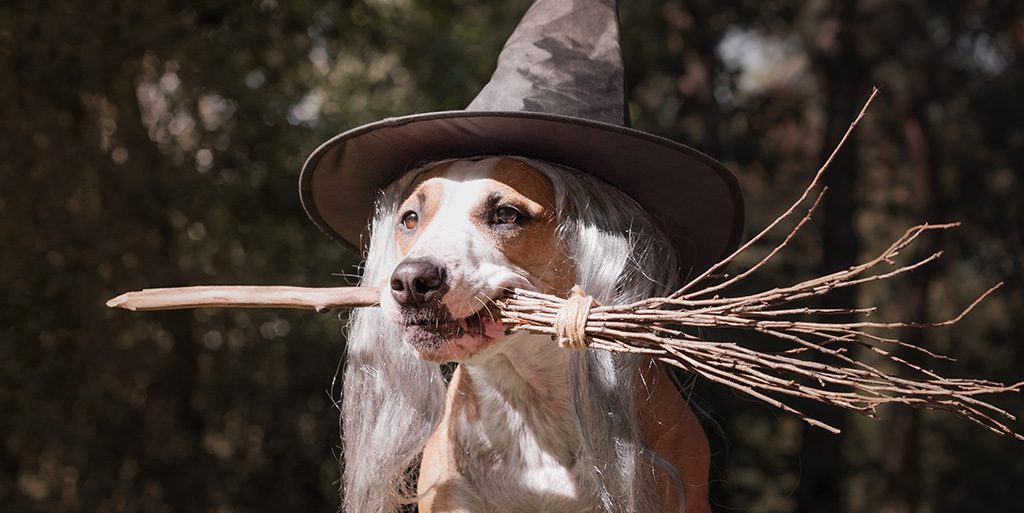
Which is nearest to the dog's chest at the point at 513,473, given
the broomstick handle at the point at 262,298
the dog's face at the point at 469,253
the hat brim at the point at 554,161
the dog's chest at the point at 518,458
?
A: the dog's chest at the point at 518,458

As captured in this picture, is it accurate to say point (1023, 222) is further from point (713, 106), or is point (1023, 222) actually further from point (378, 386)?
point (378, 386)

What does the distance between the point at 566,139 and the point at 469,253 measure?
1.65ft

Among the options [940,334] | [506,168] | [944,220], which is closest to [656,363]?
[506,168]

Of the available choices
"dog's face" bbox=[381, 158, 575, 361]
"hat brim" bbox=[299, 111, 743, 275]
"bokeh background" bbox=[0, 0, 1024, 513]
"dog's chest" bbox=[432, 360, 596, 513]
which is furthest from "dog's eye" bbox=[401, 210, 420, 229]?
"bokeh background" bbox=[0, 0, 1024, 513]

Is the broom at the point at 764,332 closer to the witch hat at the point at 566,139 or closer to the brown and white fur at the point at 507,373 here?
the brown and white fur at the point at 507,373

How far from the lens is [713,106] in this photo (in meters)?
11.1

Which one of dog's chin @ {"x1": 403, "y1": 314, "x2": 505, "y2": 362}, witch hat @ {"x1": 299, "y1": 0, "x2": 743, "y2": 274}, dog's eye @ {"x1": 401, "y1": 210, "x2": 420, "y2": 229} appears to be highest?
witch hat @ {"x1": 299, "y1": 0, "x2": 743, "y2": 274}

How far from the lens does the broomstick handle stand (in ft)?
10.7

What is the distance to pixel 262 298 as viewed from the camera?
3.29 meters

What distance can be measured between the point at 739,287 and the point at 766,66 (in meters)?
9.27

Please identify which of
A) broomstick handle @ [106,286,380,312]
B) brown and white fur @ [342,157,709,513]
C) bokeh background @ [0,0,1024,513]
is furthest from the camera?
bokeh background @ [0,0,1024,513]

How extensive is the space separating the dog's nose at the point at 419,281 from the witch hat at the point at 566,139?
20.2 inches

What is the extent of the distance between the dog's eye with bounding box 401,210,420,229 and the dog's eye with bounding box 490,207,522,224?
247 mm

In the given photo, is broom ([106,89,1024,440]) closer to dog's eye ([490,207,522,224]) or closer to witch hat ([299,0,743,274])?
dog's eye ([490,207,522,224])
